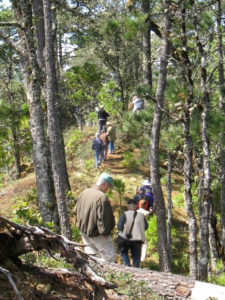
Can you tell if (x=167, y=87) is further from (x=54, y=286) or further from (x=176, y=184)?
(x=176, y=184)

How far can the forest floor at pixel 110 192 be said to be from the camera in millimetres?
9352

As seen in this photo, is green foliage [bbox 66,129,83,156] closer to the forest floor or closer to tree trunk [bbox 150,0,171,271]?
the forest floor

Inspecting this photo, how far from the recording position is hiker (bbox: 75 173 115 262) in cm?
462

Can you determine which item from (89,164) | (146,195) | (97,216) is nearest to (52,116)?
(97,216)

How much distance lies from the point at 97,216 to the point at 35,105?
2935mm

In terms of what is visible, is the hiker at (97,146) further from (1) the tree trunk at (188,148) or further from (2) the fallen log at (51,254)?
(2) the fallen log at (51,254)

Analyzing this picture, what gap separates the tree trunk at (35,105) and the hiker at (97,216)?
6.41 feet

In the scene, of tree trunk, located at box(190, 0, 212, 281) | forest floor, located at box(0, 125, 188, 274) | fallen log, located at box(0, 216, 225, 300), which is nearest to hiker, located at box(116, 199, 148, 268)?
tree trunk, located at box(190, 0, 212, 281)

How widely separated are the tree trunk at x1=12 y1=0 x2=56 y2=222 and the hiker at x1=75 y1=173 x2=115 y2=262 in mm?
1954

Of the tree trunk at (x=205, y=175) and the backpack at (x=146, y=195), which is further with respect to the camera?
the backpack at (x=146, y=195)

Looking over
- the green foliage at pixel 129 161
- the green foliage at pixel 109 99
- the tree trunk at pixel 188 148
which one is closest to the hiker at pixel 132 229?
the tree trunk at pixel 188 148

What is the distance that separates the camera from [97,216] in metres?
4.67

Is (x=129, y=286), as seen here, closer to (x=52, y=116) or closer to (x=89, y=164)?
(x=52, y=116)

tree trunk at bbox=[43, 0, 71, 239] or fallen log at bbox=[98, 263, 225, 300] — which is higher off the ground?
tree trunk at bbox=[43, 0, 71, 239]
